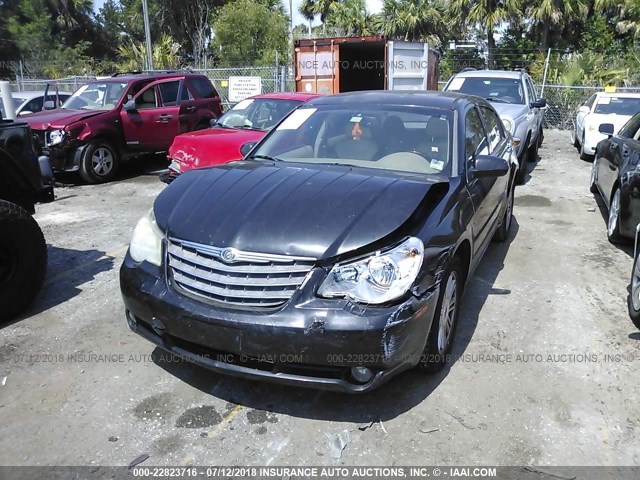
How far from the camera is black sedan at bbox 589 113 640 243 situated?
17.5ft

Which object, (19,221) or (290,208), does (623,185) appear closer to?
(290,208)

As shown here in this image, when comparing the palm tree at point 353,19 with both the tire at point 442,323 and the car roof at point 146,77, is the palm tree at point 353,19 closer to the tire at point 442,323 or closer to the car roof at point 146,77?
the car roof at point 146,77

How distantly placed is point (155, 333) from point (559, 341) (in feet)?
8.98

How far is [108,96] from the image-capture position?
10.1m

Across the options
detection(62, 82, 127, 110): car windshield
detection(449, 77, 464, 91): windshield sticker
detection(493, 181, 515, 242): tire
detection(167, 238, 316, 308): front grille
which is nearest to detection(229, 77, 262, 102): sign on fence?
detection(62, 82, 127, 110): car windshield

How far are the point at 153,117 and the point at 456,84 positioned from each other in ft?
18.9

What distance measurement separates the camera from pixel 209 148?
7215 mm

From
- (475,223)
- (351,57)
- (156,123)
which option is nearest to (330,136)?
(475,223)

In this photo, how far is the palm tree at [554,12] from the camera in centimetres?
2462

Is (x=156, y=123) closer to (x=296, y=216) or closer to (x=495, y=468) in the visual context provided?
(x=296, y=216)

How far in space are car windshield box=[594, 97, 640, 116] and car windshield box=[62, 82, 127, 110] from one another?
969 centimetres

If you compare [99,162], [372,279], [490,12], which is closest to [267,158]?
[372,279]

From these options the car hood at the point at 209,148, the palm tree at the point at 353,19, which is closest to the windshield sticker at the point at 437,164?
the car hood at the point at 209,148

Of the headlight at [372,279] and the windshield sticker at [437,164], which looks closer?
the headlight at [372,279]
